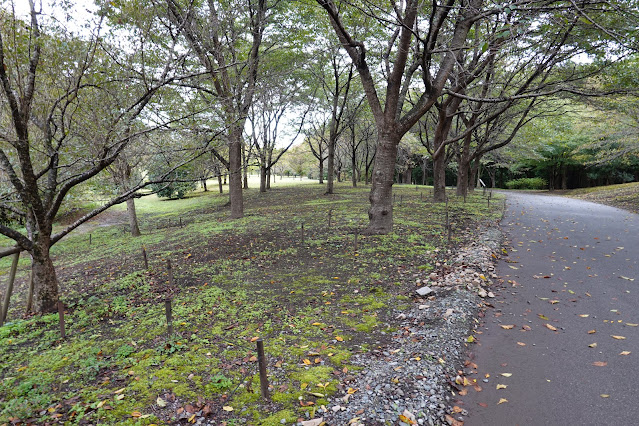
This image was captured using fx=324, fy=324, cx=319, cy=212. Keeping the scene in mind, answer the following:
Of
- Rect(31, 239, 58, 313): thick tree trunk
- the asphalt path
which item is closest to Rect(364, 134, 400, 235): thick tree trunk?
the asphalt path

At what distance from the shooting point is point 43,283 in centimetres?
594

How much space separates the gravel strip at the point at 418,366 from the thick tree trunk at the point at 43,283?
5741 mm

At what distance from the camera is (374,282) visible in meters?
6.22

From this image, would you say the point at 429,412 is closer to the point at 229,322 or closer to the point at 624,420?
the point at 624,420

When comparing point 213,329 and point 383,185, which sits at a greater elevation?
point 383,185

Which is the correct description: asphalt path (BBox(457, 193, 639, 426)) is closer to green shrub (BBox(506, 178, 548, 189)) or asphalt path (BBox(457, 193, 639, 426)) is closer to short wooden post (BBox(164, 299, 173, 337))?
short wooden post (BBox(164, 299, 173, 337))

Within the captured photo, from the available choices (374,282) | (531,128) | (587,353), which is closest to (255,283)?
(374,282)

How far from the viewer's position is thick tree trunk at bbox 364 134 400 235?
344 inches

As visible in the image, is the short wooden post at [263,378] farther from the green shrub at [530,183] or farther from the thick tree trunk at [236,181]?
the green shrub at [530,183]

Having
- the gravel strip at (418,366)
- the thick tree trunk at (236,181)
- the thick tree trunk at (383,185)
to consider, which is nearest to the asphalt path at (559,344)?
the gravel strip at (418,366)

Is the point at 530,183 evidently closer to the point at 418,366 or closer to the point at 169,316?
the point at 418,366

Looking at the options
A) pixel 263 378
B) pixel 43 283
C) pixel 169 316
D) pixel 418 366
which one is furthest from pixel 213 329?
pixel 43 283

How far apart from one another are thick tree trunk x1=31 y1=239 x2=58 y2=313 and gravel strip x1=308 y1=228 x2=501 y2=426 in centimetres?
574

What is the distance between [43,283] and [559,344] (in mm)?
8324
